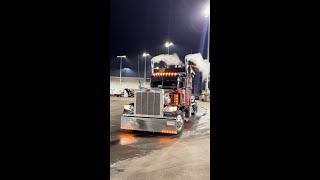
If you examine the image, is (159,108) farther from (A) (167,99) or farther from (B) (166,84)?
(B) (166,84)

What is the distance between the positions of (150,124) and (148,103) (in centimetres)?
94

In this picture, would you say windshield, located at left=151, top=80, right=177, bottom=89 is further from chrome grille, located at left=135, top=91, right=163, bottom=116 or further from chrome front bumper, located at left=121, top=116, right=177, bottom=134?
chrome front bumper, located at left=121, top=116, right=177, bottom=134

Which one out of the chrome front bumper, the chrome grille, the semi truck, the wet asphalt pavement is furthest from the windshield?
the chrome front bumper

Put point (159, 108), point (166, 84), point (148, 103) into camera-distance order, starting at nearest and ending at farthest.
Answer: point (159, 108) → point (148, 103) → point (166, 84)

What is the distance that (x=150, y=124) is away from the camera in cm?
891

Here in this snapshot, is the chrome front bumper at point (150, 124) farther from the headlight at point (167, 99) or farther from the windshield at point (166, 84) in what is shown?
the windshield at point (166, 84)

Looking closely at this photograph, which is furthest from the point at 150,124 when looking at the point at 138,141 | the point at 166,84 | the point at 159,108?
the point at 166,84

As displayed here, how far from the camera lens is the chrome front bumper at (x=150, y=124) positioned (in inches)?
344

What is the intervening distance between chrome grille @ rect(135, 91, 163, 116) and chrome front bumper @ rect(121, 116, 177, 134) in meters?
0.38

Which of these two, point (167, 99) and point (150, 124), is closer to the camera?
point (150, 124)
